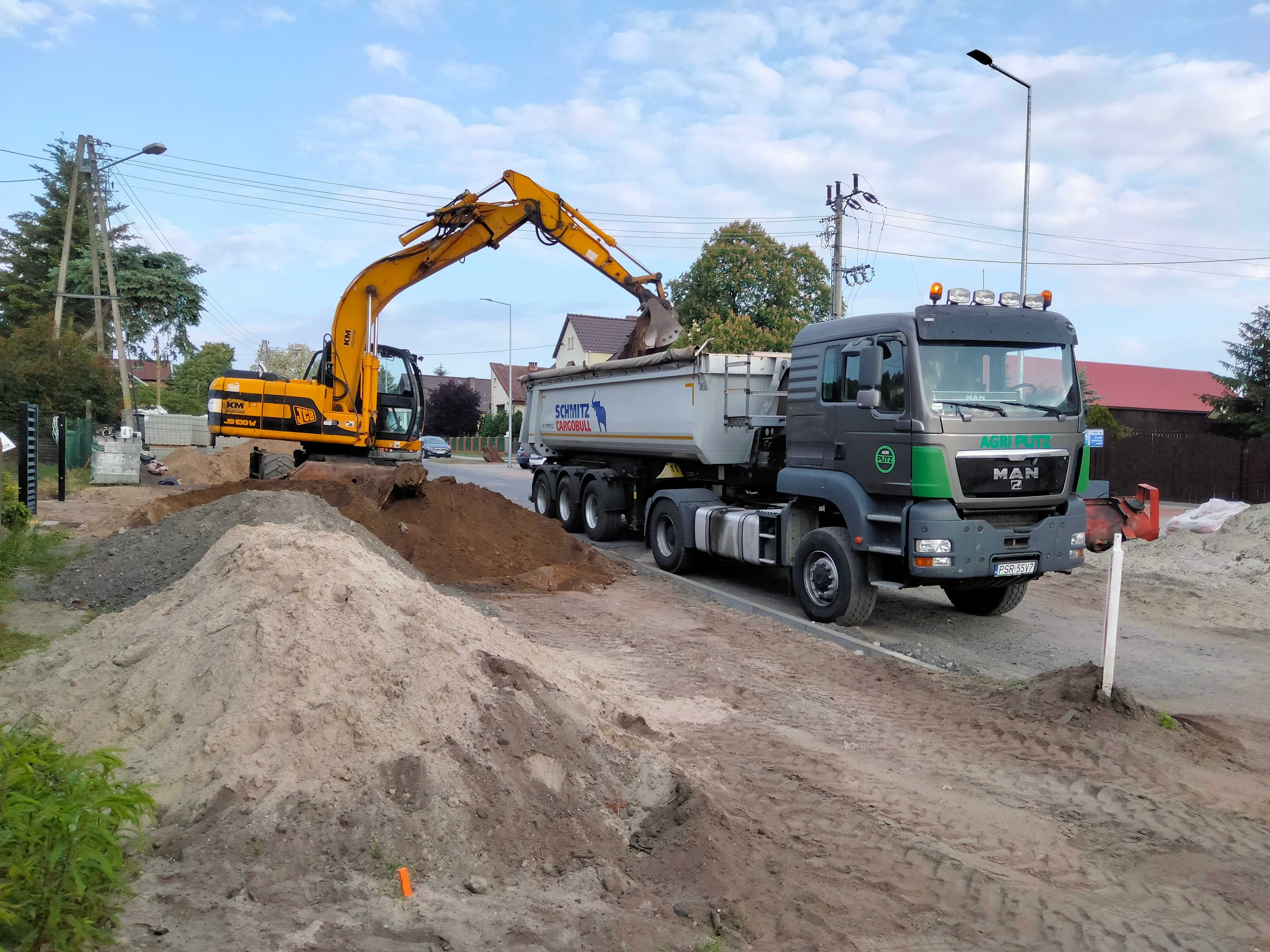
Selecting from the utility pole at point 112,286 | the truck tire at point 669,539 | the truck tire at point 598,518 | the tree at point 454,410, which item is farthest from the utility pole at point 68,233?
the tree at point 454,410

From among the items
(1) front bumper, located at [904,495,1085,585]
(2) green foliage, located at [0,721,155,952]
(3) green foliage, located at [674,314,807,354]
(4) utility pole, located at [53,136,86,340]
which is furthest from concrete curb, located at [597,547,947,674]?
(3) green foliage, located at [674,314,807,354]

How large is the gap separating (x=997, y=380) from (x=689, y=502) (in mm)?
4494

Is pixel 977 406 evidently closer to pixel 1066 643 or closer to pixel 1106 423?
pixel 1066 643

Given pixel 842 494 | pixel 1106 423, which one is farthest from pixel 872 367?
pixel 1106 423

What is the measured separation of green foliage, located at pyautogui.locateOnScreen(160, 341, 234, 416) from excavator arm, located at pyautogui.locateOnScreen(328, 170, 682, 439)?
142 feet

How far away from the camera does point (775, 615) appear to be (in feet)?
32.4

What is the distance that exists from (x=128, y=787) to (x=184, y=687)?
1.46 metres

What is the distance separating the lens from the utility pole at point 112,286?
91.3ft

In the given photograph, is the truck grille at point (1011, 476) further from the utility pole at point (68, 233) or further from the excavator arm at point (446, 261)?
the utility pole at point (68, 233)

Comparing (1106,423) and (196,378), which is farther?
(196,378)

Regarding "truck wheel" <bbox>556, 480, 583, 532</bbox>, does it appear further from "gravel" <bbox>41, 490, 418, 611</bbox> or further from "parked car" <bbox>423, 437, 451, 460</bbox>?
"parked car" <bbox>423, 437, 451, 460</bbox>

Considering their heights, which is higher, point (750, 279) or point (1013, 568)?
point (750, 279)

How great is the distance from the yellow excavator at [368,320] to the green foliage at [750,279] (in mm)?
31263

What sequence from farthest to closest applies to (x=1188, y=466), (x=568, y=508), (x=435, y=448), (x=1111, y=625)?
1. (x=435, y=448)
2. (x=1188, y=466)
3. (x=568, y=508)
4. (x=1111, y=625)
